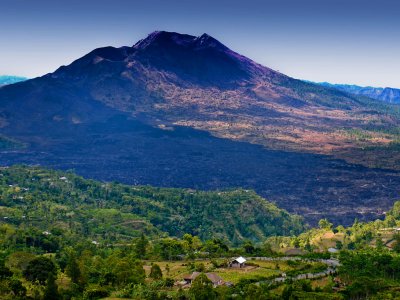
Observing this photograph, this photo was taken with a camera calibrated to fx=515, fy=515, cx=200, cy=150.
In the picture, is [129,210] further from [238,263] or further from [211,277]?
[211,277]

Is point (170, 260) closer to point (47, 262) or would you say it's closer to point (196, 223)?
point (47, 262)

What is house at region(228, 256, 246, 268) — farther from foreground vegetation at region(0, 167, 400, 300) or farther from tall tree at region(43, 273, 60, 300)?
tall tree at region(43, 273, 60, 300)

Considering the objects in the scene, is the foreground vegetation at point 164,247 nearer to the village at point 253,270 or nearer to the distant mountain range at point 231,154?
the village at point 253,270

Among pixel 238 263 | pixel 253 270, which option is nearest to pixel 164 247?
pixel 238 263

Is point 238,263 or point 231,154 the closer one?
point 238,263

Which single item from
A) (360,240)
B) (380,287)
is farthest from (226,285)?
(360,240)

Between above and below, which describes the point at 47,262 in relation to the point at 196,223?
above

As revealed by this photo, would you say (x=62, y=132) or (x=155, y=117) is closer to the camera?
(x=62, y=132)

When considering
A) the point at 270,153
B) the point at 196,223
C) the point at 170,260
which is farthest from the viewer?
the point at 270,153
